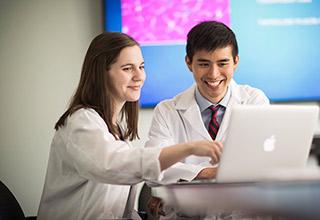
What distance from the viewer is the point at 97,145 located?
1.94m

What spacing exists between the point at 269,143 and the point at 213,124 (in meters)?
0.99

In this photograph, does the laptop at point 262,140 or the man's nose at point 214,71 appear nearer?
the laptop at point 262,140

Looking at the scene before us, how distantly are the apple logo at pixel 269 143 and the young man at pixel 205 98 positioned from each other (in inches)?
34.5

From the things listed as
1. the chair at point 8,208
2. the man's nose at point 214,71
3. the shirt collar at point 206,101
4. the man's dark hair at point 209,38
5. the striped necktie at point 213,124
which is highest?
the man's dark hair at point 209,38

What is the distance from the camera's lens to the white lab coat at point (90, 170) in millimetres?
1863

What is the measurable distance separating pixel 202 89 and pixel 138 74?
591mm

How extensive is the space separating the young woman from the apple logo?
0.38 metres

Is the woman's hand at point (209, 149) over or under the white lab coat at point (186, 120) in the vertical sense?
over

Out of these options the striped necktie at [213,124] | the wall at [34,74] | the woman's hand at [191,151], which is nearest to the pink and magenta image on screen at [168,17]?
the wall at [34,74]

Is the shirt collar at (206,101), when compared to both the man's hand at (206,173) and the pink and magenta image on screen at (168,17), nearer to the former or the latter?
the man's hand at (206,173)

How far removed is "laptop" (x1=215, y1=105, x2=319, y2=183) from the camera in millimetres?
1698

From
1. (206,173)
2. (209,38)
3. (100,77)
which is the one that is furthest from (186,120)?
(100,77)

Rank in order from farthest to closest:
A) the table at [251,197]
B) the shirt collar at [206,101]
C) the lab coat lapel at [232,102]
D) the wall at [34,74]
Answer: the wall at [34,74] → the shirt collar at [206,101] → the lab coat lapel at [232,102] → the table at [251,197]

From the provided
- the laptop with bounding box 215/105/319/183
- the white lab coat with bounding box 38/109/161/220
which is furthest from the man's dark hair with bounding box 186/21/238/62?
the laptop with bounding box 215/105/319/183
